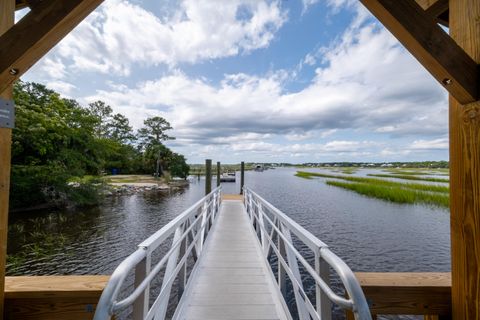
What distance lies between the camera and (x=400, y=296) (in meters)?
1.41

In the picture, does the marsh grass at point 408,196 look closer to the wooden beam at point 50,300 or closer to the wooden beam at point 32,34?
the wooden beam at point 50,300

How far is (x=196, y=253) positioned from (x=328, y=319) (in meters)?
2.29

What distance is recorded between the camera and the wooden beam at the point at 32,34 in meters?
1.01

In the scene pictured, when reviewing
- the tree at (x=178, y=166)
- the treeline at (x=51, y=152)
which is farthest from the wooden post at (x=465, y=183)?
the tree at (x=178, y=166)

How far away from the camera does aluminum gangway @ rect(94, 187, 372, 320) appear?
98 centimetres

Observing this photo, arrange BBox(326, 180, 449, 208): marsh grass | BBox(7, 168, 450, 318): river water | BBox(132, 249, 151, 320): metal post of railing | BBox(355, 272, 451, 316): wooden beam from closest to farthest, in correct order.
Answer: BBox(132, 249, 151, 320): metal post of railing
BBox(355, 272, 451, 316): wooden beam
BBox(7, 168, 450, 318): river water
BBox(326, 180, 449, 208): marsh grass

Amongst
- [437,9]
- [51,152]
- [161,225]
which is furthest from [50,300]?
[51,152]

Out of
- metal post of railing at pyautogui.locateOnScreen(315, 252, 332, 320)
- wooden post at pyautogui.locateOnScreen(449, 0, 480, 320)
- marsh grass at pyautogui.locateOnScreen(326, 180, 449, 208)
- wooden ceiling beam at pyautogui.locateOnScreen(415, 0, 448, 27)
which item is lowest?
marsh grass at pyautogui.locateOnScreen(326, 180, 449, 208)

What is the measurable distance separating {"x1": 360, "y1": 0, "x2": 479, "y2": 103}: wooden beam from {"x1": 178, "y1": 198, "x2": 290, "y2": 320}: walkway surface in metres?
2.08

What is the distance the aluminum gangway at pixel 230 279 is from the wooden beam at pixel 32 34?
1.08m

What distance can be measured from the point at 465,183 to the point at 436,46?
717mm

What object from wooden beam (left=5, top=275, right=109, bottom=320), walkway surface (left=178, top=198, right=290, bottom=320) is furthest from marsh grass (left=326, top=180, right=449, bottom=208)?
wooden beam (left=5, top=275, right=109, bottom=320)

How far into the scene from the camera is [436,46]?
3.54 feet

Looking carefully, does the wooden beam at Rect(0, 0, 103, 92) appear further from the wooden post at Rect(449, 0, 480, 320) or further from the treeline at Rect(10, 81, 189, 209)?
the treeline at Rect(10, 81, 189, 209)
